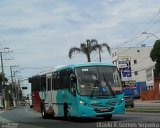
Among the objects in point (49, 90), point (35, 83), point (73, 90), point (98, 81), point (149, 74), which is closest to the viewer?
point (98, 81)

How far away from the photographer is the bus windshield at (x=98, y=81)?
24391mm

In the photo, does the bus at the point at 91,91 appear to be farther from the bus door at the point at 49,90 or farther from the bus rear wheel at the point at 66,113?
the bus door at the point at 49,90

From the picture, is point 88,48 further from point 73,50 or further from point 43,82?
point 43,82

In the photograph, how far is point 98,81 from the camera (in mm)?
24500

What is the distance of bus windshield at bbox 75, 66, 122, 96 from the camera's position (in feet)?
80.0

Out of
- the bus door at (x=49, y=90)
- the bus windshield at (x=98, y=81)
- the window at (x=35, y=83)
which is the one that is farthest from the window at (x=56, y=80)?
the window at (x=35, y=83)

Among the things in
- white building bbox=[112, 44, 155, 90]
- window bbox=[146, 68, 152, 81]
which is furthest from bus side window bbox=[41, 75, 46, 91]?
white building bbox=[112, 44, 155, 90]

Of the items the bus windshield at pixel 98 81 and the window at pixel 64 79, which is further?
the window at pixel 64 79

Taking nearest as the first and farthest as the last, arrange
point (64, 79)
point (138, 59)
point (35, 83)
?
point (64, 79)
point (35, 83)
point (138, 59)

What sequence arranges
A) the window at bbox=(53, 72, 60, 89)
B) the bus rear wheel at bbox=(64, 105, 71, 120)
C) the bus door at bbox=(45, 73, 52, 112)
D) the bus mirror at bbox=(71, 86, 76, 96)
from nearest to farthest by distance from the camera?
the bus mirror at bbox=(71, 86, 76, 96) → the bus rear wheel at bbox=(64, 105, 71, 120) → the window at bbox=(53, 72, 60, 89) → the bus door at bbox=(45, 73, 52, 112)

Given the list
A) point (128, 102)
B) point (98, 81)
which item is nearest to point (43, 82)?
point (98, 81)

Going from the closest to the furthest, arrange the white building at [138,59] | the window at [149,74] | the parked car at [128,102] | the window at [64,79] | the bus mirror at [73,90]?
the bus mirror at [73,90] < the window at [64,79] < the parked car at [128,102] < the window at [149,74] < the white building at [138,59]

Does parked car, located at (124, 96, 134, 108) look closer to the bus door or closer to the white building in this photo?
the bus door

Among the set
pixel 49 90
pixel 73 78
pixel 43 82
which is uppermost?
pixel 43 82
